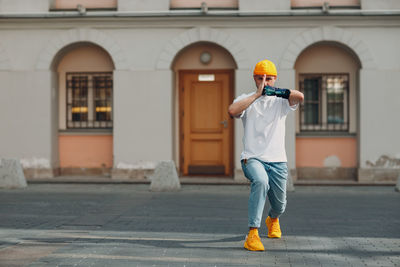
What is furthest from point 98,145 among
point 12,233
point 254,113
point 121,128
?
point 254,113

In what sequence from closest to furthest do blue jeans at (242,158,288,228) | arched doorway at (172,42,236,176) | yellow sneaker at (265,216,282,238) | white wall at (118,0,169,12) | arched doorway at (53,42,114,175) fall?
blue jeans at (242,158,288,228), yellow sneaker at (265,216,282,238), white wall at (118,0,169,12), arched doorway at (53,42,114,175), arched doorway at (172,42,236,176)

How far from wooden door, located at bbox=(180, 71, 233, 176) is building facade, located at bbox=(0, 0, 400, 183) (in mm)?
28

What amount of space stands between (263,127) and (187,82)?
35.8ft

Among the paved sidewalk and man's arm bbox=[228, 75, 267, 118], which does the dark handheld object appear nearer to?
man's arm bbox=[228, 75, 267, 118]

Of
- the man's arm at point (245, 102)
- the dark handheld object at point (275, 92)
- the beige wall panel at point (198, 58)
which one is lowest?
the man's arm at point (245, 102)

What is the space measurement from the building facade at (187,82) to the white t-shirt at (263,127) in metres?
9.50

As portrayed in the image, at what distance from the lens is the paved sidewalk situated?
6.26 meters

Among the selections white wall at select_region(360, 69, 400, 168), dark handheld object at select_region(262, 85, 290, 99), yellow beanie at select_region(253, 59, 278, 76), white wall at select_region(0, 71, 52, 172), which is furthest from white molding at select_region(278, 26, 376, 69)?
dark handheld object at select_region(262, 85, 290, 99)

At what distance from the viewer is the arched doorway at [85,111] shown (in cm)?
1742

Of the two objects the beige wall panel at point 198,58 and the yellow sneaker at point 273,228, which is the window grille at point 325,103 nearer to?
the beige wall panel at point 198,58

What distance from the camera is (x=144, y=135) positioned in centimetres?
1672

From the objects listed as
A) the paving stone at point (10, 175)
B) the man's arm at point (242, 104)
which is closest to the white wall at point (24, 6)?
the paving stone at point (10, 175)

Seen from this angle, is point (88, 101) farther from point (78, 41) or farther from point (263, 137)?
point (263, 137)

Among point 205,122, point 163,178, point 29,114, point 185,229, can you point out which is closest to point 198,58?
point 205,122
